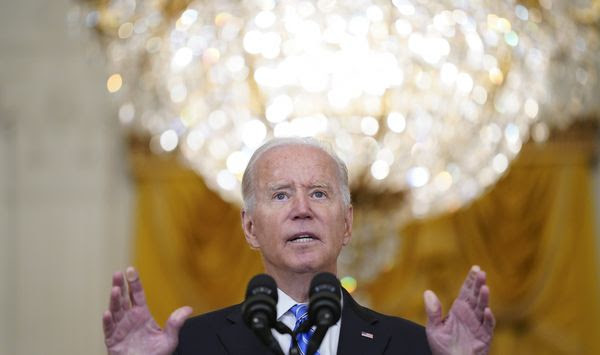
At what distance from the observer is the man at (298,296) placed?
9.03 ft

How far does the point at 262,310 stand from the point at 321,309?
12 centimetres

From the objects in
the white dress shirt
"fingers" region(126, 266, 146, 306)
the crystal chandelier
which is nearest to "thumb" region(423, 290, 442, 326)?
the white dress shirt

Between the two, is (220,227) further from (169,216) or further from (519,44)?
(519,44)

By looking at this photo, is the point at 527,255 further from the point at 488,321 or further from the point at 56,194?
the point at 488,321

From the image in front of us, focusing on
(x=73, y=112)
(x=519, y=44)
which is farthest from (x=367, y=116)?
(x=73, y=112)

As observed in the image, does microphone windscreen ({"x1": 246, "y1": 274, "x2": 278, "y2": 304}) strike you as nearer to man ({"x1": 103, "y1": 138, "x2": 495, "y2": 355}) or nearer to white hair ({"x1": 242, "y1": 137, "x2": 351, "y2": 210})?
man ({"x1": 103, "y1": 138, "x2": 495, "y2": 355})

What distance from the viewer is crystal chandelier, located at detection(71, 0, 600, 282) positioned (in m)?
5.54

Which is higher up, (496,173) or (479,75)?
(479,75)

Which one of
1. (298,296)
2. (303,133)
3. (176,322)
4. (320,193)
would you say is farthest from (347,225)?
(303,133)

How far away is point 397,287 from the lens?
338 inches

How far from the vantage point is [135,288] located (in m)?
2.71

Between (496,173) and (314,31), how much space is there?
1.30 metres

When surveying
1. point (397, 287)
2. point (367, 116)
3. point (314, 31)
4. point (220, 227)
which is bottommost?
point (397, 287)

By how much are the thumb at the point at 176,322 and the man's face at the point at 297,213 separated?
0.32 metres
